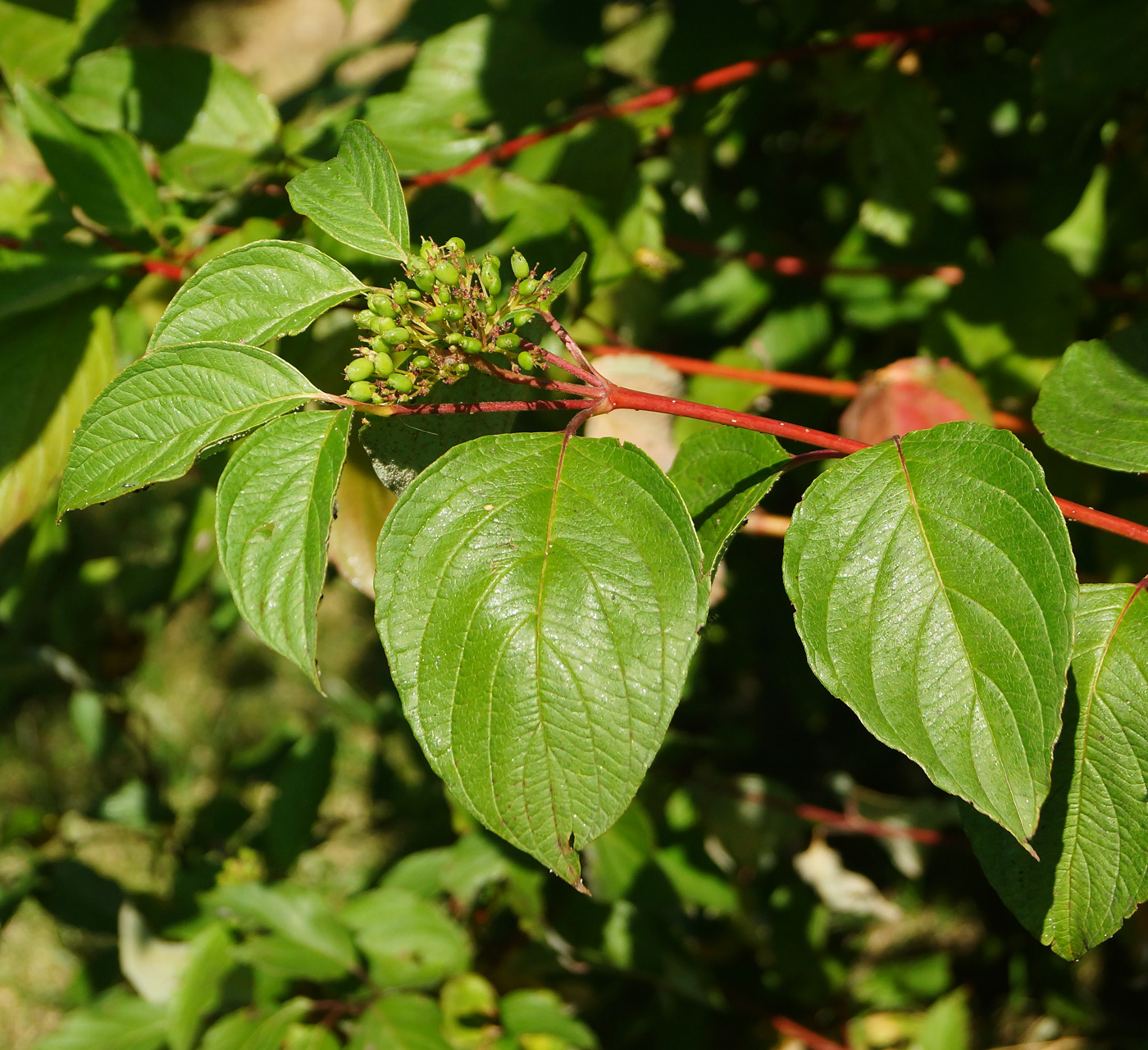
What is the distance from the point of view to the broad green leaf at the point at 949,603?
2.47 feet

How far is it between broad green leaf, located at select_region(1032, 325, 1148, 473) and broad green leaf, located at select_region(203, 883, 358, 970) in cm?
129

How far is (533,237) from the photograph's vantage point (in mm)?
1359

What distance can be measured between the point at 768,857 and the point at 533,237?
1.56 meters

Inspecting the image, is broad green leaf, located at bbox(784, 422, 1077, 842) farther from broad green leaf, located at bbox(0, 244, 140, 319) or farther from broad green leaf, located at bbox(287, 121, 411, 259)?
broad green leaf, located at bbox(0, 244, 140, 319)

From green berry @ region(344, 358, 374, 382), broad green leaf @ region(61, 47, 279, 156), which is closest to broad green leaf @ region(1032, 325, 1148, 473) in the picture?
green berry @ region(344, 358, 374, 382)

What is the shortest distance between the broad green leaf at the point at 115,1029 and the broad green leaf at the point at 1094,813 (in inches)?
57.8

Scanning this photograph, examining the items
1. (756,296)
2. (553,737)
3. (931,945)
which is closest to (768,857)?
(931,945)

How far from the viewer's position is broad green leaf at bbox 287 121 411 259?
90 cm

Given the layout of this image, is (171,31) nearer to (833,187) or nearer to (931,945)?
(833,187)

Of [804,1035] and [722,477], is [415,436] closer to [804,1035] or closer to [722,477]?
[722,477]

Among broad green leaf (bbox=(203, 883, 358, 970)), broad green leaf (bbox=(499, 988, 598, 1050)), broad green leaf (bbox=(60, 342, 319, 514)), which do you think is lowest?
broad green leaf (bbox=(499, 988, 598, 1050))

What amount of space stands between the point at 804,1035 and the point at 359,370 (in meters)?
1.91

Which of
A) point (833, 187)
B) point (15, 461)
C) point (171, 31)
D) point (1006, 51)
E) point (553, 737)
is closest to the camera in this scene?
point (553, 737)

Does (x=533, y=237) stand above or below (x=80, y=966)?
above
